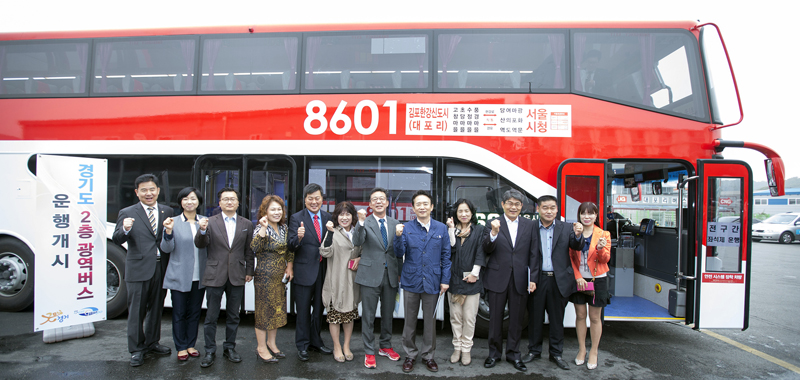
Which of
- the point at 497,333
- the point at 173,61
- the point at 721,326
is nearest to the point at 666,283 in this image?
the point at 721,326

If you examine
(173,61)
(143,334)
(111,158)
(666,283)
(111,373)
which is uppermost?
(173,61)

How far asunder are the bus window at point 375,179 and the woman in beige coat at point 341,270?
823mm

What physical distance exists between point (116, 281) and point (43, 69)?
297 cm

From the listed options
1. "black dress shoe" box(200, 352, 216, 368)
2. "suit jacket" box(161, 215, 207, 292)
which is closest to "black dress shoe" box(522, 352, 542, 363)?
"black dress shoe" box(200, 352, 216, 368)

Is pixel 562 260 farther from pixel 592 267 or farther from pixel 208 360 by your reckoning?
pixel 208 360

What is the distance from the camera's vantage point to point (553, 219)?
Result: 3916 mm

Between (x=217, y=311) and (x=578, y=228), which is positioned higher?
(x=578, y=228)

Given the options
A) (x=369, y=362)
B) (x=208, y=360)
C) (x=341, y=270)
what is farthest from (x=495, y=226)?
(x=208, y=360)

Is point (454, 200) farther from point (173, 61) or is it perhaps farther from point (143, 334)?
point (173, 61)

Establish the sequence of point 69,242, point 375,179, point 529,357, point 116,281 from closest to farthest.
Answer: point 529,357, point 69,242, point 375,179, point 116,281

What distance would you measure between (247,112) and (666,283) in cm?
605

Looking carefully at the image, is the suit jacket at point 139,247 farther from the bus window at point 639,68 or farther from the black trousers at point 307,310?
the bus window at point 639,68

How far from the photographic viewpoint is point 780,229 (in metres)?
17.9

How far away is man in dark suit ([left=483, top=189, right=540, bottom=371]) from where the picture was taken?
3807 millimetres
